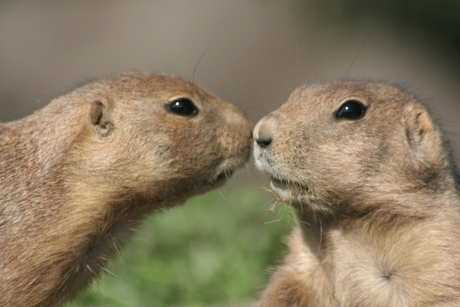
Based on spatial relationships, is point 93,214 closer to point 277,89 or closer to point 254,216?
point 254,216

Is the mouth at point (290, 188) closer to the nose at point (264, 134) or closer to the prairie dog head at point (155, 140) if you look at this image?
the nose at point (264, 134)

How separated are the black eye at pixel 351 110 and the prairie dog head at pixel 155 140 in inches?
32.9

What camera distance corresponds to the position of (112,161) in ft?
19.1

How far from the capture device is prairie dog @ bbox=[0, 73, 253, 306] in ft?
18.4

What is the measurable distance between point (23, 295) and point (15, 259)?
0.24 m

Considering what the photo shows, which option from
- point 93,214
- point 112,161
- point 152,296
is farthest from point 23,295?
point 152,296

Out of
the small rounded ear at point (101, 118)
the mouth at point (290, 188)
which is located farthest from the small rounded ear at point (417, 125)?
the small rounded ear at point (101, 118)

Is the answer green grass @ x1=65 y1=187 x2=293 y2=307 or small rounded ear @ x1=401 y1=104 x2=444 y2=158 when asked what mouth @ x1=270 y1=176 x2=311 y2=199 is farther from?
green grass @ x1=65 y1=187 x2=293 y2=307

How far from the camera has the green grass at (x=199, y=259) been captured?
7.42m

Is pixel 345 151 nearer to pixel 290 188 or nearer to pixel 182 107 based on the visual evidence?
pixel 290 188

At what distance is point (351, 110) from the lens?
5.54m

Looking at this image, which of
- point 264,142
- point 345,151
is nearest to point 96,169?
point 264,142

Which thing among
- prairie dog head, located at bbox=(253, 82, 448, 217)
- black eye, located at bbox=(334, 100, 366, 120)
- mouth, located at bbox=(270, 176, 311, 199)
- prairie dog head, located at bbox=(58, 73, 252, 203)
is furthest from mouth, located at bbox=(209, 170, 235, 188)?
black eye, located at bbox=(334, 100, 366, 120)

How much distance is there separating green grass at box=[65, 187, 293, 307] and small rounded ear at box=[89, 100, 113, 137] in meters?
0.77
